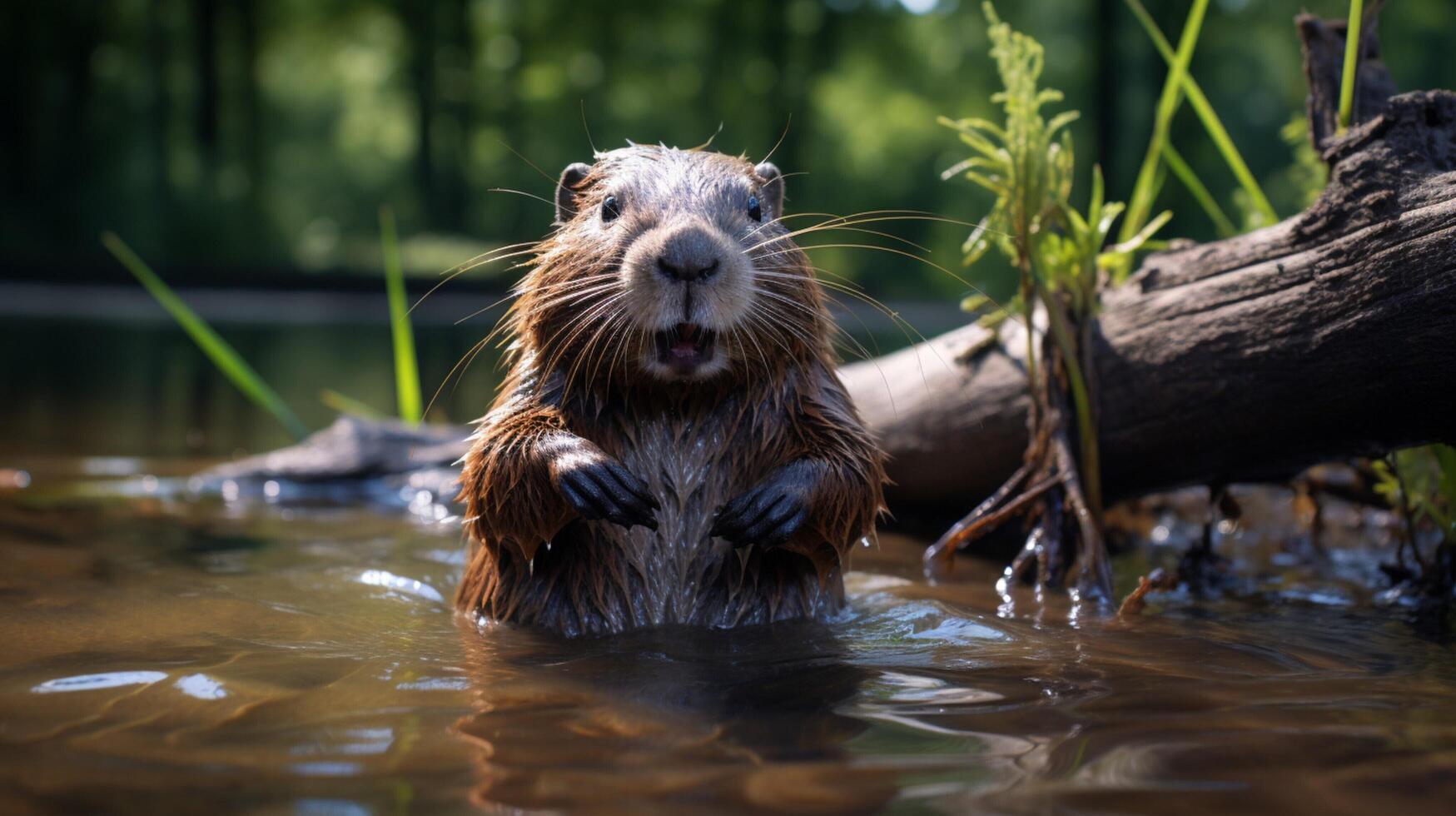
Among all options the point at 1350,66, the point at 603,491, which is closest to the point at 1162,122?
the point at 1350,66

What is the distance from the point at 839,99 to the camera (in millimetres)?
34688

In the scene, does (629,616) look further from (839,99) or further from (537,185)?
(839,99)

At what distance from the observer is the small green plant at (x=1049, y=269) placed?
3.78 meters

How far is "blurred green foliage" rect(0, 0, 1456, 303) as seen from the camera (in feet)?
82.5

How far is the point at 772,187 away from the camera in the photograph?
3629 millimetres

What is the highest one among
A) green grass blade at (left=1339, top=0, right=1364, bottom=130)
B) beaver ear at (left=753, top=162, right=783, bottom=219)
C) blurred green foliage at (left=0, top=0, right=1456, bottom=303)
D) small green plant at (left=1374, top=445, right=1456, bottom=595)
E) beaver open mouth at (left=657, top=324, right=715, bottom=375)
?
blurred green foliage at (left=0, top=0, right=1456, bottom=303)

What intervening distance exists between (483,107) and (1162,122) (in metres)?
29.6

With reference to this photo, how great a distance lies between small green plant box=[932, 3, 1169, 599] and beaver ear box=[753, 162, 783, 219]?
0.50m

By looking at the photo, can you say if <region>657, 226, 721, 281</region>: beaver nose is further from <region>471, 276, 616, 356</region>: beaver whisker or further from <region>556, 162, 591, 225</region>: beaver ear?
<region>556, 162, 591, 225</region>: beaver ear

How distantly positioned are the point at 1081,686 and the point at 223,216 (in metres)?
25.8

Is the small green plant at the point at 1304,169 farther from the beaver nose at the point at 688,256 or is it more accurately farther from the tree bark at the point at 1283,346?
the beaver nose at the point at 688,256

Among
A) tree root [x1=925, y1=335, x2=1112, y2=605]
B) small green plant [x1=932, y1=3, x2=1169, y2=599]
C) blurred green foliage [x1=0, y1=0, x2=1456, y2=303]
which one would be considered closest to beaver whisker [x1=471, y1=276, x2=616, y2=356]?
small green plant [x1=932, y1=3, x2=1169, y2=599]

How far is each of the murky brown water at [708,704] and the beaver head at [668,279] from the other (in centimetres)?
70

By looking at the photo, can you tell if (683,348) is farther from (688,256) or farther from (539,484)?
(539,484)
